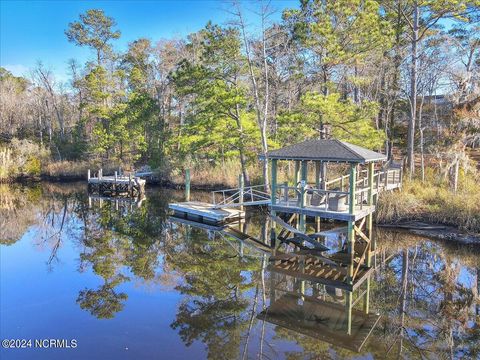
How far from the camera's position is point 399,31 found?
22500mm

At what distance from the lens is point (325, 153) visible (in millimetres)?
12625

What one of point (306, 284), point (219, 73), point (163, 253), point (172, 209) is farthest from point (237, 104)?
point (306, 284)

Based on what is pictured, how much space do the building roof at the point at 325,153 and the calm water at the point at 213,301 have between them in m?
3.77

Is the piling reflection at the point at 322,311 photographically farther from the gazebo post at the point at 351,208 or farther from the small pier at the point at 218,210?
the small pier at the point at 218,210

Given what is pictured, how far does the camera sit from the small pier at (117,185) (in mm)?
28625

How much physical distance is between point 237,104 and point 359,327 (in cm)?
1646

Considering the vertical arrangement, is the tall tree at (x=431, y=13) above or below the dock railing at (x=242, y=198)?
above

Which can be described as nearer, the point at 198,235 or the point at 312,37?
the point at 198,235

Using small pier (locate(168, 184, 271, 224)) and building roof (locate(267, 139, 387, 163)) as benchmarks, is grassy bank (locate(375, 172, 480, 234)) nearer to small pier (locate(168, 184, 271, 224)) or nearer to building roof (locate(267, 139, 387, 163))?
building roof (locate(267, 139, 387, 163))

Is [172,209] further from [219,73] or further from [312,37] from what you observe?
[312,37]

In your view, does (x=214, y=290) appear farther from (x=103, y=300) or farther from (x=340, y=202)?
(x=340, y=202)

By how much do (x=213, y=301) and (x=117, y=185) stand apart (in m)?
21.9

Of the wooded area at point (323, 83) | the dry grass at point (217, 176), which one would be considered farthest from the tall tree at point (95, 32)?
the dry grass at point (217, 176)

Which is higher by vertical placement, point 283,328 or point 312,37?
point 312,37
